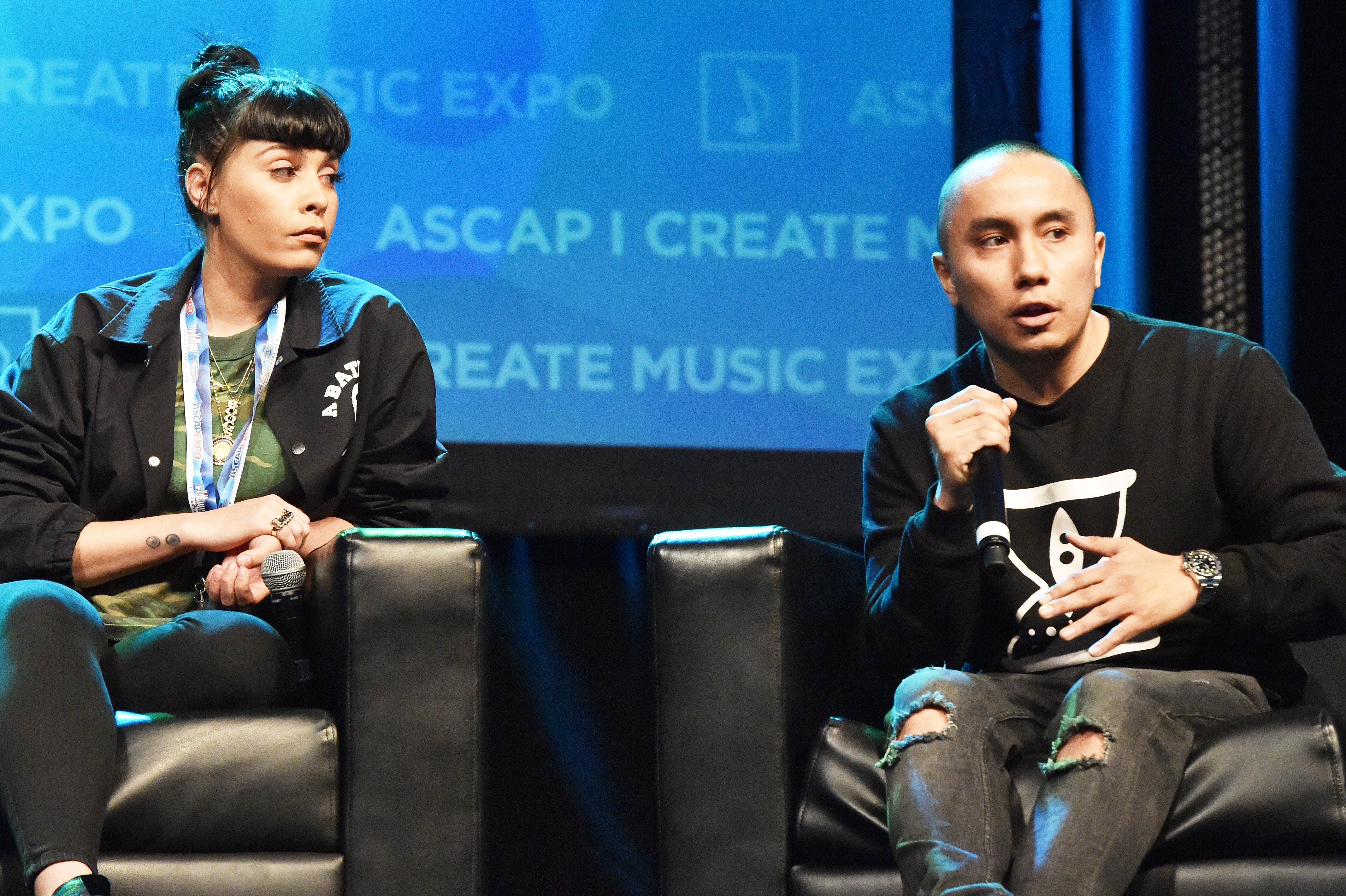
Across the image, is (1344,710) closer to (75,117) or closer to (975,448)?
(975,448)

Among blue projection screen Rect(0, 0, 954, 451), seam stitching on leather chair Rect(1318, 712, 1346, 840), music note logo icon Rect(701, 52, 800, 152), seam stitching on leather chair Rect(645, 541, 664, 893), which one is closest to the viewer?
seam stitching on leather chair Rect(1318, 712, 1346, 840)

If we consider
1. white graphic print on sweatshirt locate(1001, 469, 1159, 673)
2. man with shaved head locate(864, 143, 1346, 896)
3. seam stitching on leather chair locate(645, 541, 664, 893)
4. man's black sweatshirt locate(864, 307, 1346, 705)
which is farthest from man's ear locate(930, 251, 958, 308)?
seam stitching on leather chair locate(645, 541, 664, 893)

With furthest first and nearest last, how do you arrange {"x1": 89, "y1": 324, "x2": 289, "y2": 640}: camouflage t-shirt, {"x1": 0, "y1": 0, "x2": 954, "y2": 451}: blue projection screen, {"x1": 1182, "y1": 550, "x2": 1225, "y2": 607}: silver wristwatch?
{"x1": 0, "y1": 0, "x2": 954, "y2": 451}: blue projection screen → {"x1": 89, "y1": 324, "x2": 289, "y2": 640}: camouflage t-shirt → {"x1": 1182, "y1": 550, "x2": 1225, "y2": 607}: silver wristwatch

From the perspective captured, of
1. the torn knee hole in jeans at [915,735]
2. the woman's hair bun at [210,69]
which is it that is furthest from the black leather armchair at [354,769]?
the woman's hair bun at [210,69]

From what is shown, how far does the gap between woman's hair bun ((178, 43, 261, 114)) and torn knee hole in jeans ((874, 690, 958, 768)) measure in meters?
1.34

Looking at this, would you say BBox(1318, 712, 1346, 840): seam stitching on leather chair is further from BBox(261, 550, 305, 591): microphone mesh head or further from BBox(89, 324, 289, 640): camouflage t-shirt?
BBox(89, 324, 289, 640): camouflage t-shirt

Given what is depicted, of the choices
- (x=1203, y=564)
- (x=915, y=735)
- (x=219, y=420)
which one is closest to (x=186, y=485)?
(x=219, y=420)

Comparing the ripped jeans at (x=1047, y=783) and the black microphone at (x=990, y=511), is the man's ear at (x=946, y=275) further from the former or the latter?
the ripped jeans at (x=1047, y=783)

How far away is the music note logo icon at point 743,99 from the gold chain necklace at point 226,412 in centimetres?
119

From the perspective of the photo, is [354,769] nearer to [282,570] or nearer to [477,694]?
[477,694]

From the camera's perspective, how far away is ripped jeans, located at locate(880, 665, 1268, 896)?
1.31 metres

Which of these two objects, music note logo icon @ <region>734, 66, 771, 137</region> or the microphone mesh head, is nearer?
the microphone mesh head

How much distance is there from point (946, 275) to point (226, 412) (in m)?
1.01

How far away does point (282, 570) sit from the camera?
175 cm
